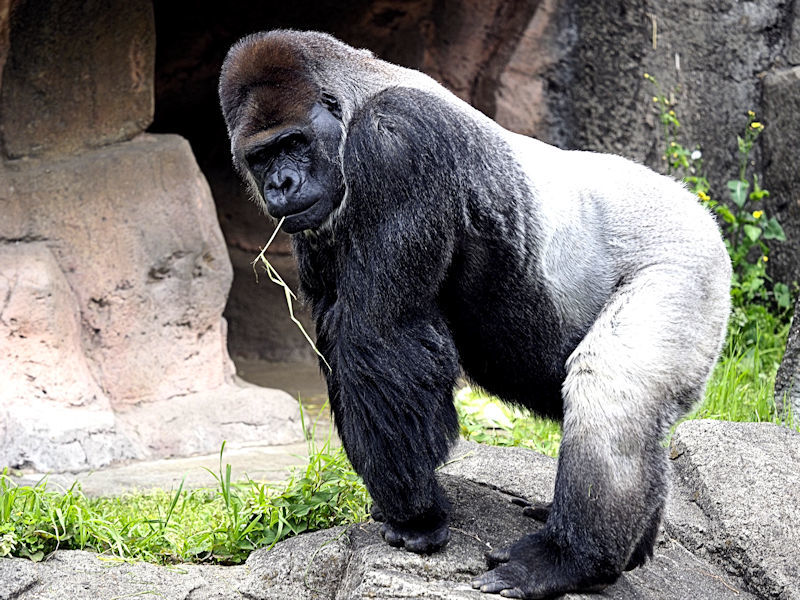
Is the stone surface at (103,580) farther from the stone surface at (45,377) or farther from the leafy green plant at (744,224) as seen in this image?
the leafy green plant at (744,224)

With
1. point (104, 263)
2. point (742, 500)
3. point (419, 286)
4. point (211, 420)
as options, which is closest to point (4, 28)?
point (104, 263)

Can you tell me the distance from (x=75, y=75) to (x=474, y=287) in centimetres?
337

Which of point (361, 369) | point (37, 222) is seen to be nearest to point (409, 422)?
point (361, 369)

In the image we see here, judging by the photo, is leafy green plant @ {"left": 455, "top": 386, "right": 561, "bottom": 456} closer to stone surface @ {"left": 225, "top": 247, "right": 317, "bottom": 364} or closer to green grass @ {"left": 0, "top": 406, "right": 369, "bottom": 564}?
green grass @ {"left": 0, "top": 406, "right": 369, "bottom": 564}

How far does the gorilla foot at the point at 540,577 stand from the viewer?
9.02 ft

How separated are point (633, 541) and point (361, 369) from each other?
2.92 feet

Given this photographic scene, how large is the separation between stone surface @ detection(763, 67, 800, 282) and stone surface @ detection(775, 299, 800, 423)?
179 cm

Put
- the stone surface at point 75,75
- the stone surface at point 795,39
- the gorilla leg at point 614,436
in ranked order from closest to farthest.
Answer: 1. the gorilla leg at point 614,436
2. the stone surface at point 75,75
3. the stone surface at point 795,39

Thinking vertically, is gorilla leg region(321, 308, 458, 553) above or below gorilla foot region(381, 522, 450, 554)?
above

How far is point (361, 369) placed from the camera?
9.25 feet

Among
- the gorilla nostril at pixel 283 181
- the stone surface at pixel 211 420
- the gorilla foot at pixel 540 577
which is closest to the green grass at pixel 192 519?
the gorilla foot at pixel 540 577

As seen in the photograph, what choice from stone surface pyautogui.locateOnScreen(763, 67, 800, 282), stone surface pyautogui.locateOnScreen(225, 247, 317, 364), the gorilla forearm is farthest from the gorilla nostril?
stone surface pyautogui.locateOnScreen(225, 247, 317, 364)

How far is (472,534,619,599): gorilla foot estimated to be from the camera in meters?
2.75

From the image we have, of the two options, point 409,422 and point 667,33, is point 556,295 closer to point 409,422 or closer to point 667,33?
point 409,422
